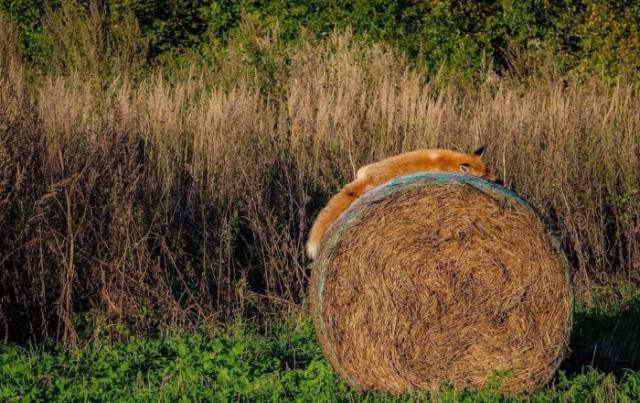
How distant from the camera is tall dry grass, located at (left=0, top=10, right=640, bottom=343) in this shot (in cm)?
785

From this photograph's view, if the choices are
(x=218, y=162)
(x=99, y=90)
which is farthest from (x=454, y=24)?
(x=218, y=162)

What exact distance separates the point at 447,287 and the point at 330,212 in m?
1.04

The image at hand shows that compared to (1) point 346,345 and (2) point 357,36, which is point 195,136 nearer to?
(1) point 346,345

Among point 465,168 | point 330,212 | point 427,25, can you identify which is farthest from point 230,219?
point 427,25

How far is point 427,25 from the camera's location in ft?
49.2

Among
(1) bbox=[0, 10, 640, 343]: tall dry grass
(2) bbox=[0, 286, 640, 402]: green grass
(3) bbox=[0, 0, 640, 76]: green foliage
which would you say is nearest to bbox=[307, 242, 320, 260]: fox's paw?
(2) bbox=[0, 286, 640, 402]: green grass

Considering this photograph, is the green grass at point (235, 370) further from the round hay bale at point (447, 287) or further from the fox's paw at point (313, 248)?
the fox's paw at point (313, 248)

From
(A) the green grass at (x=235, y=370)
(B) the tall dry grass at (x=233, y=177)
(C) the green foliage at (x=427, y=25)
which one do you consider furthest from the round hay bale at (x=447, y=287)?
(C) the green foliage at (x=427, y=25)

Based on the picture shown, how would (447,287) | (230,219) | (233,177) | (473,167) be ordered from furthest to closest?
(233,177)
(230,219)
(473,167)
(447,287)

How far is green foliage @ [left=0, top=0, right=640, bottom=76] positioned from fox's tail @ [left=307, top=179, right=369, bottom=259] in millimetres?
7181

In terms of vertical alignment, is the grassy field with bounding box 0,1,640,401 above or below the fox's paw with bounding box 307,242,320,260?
below

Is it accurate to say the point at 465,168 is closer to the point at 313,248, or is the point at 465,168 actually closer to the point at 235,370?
the point at 313,248

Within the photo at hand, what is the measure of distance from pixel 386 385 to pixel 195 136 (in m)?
3.82

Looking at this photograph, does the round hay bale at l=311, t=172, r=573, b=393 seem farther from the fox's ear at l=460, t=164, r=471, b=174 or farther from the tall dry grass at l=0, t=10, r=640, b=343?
the tall dry grass at l=0, t=10, r=640, b=343
